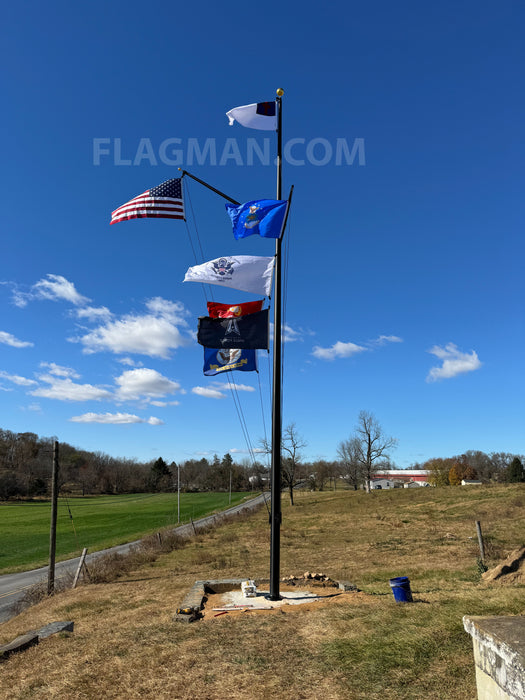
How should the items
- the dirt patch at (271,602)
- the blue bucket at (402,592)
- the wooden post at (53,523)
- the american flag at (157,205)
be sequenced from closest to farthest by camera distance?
the blue bucket at (402,592) < the dirt patch at (271,602) < the american flag at (157,205) < the wooden post at (53,523)

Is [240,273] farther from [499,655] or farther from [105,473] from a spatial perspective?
[105,473]

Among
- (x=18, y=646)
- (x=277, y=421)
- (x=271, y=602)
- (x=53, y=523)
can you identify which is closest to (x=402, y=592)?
(x=271, y=602)

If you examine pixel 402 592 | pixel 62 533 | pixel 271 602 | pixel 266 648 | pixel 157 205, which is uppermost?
pixel 157 205

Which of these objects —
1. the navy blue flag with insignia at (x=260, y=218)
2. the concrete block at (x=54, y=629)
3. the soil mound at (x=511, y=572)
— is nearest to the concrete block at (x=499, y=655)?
the concrete block at (x=54, y=629)

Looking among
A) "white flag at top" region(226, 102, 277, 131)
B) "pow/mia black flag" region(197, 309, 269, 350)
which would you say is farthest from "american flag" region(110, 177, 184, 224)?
"pow/mia black flag" region(197, 309, 269, 350)

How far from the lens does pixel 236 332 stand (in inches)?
401

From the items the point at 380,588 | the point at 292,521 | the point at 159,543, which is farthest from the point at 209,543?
the point at 380,588

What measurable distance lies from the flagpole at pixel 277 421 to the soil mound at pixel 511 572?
5737 millimetres

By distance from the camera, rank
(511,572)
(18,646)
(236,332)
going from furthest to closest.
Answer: (511,572) < (236,332) < (18,646)

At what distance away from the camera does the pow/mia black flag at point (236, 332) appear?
10.1 m

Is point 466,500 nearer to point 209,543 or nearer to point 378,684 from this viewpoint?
point 209,543

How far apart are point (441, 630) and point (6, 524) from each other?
225 ft

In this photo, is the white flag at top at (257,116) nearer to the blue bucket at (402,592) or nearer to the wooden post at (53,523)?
the blue bucket at (402,592)

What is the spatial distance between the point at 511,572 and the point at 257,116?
42.1 ft
